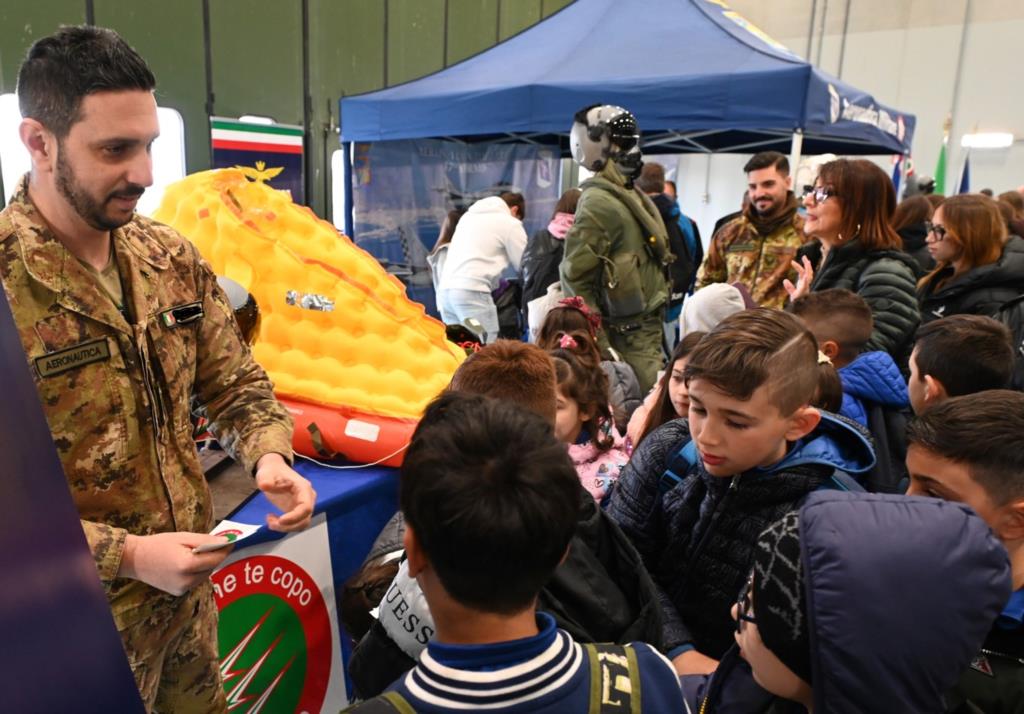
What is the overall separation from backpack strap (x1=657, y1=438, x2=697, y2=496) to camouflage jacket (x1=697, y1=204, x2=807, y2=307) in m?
2.17

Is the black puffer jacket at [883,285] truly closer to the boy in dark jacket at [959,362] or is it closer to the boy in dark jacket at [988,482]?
the boy in dark jacket at [959,362]

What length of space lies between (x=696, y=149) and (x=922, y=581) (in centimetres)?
645

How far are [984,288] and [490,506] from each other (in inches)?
112

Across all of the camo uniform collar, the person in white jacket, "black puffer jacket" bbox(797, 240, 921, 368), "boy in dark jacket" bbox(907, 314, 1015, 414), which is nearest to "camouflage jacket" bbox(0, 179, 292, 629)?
the camo uniform collar

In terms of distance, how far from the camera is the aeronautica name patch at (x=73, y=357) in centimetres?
102

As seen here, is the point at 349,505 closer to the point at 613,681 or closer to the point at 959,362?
the point at 613,681

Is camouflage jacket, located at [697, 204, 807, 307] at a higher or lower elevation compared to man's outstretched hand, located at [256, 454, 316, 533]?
higher

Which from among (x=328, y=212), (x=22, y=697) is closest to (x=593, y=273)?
(x=22, y=697)

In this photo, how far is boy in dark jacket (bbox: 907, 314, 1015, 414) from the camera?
171cm

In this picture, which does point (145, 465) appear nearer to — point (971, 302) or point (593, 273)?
point (593, 273)

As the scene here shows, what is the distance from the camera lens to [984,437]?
113cm

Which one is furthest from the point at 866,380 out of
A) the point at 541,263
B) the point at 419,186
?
the point at 419,186

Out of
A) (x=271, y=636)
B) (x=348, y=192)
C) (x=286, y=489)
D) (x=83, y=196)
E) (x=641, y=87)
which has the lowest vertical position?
(x=271, y=636)

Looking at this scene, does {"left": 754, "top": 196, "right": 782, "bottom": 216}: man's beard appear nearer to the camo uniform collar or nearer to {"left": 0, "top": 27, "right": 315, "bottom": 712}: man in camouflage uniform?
{"left": 0, "top": 27, "right": 315, "bottom": 712}: man in camouflage uniform
